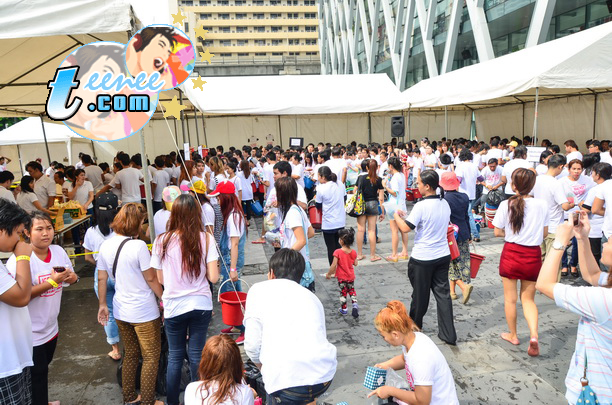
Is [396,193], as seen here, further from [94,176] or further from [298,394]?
[94,176]

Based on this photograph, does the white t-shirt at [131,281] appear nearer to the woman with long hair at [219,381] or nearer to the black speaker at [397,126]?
the woman with long hair at [219,381]

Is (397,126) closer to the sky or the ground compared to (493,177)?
closer to the sky

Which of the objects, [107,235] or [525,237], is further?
[107,235]

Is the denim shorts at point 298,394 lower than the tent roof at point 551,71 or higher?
lower

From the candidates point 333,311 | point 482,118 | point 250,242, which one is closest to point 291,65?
point 482,118

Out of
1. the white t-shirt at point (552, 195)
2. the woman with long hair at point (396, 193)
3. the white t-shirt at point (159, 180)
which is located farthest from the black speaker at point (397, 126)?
the white t-shirt at point (552, 195)

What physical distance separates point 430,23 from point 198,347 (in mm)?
24588

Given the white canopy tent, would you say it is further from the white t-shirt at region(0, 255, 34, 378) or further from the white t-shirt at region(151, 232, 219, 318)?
the white t-shirt at region(0, 255, 34, 378)

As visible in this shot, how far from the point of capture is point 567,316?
4.55 metres

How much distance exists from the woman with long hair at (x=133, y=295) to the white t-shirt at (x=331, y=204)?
287cm

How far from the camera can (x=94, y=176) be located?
28.5 feet

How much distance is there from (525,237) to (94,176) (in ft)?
27.0

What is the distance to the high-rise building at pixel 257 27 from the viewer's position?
205ft

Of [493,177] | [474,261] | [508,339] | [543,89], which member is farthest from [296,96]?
[508,339]
